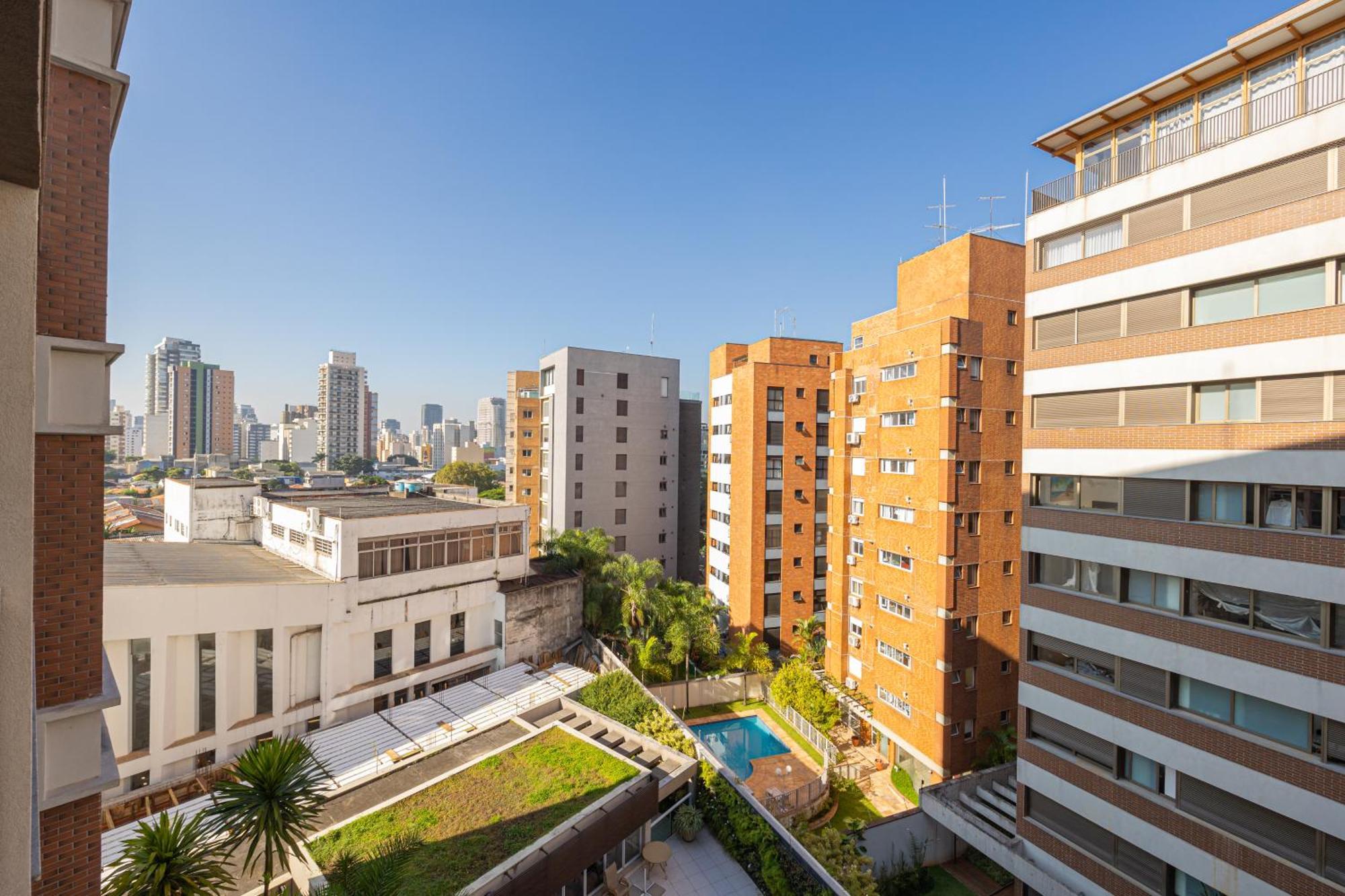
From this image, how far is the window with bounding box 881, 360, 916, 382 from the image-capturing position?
90.5 ft

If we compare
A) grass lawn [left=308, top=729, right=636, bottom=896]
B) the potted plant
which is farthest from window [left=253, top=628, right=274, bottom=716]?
the potted plant

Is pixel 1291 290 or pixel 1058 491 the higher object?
pixel 1291 290

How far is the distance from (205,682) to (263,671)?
5.28 ft

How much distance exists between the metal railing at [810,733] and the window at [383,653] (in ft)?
62.4

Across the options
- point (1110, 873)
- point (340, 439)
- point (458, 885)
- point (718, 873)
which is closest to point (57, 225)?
point (458, 885)

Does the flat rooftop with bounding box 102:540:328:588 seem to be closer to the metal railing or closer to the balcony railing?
the metal railing

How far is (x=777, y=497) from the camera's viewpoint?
38969 mm

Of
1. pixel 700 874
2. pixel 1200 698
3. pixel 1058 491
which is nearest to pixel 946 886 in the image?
pixel 700 874

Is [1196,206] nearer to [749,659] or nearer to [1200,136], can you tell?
[1200,136]

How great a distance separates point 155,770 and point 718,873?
17.5m

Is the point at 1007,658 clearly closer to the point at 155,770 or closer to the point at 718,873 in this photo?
the point at 718,873

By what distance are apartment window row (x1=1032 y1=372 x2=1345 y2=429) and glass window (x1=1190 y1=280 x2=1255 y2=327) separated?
167cm

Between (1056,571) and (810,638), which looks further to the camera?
(810,638)

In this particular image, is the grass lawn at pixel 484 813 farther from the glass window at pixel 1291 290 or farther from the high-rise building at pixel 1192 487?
the glass window at pixel 1291 290
